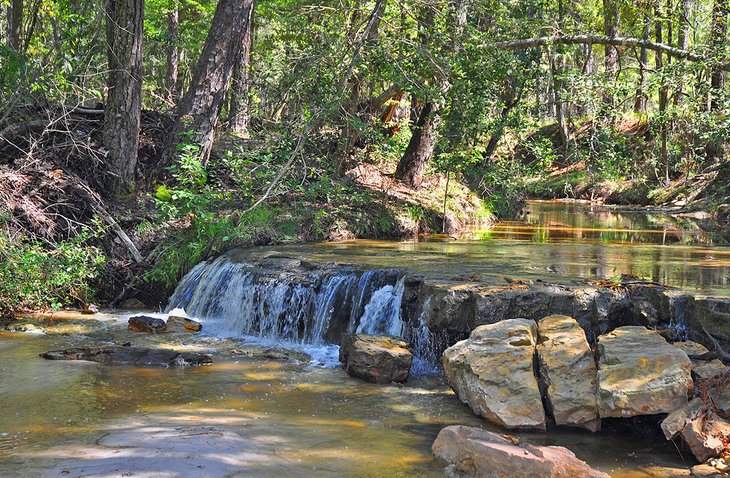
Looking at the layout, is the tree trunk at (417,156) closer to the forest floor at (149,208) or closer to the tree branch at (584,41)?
the forest floor at (149,208)

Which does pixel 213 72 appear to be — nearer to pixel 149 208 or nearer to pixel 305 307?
pixel 149 208

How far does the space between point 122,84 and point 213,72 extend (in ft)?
5.75

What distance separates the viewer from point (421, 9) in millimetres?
14703

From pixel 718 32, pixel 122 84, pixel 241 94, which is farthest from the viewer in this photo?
pixel 241 94

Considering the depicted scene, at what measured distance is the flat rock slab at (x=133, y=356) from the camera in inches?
325

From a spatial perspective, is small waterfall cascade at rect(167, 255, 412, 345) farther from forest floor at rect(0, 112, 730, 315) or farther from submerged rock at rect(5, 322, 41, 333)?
submerged rock at rect(5, 322, 41, 333)

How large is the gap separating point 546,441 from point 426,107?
11.2m

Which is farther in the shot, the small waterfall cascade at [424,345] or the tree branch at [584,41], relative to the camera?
the tree branch at [584,41]

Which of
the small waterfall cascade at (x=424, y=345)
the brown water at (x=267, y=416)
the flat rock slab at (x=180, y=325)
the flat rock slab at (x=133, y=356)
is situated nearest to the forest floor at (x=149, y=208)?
the flat rock slab at (x=180, y=325)

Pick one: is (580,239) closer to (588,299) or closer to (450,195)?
(450,195)

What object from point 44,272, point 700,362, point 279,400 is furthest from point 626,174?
point 279,400

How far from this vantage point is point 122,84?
43.4 feet

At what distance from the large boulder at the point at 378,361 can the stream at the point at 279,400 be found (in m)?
0.13

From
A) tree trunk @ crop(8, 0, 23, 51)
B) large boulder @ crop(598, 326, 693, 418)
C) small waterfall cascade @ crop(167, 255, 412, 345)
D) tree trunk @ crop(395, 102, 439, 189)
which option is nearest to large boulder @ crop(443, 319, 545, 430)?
large boulder @ crop(598, 326, 693, 418)
